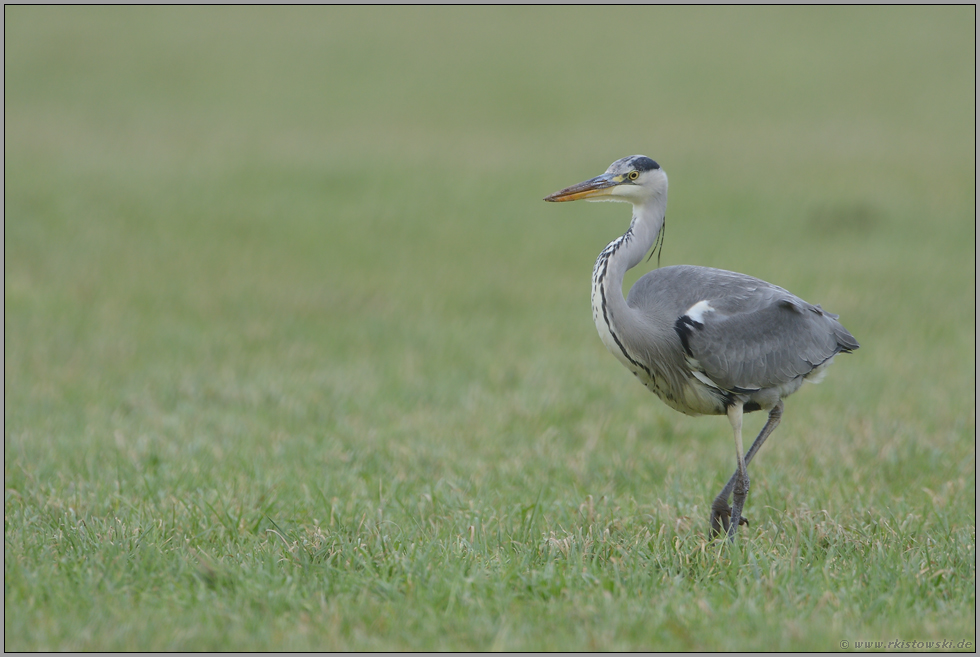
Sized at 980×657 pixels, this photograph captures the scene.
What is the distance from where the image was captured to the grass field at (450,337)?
3924mm

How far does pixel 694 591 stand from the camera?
3975mm

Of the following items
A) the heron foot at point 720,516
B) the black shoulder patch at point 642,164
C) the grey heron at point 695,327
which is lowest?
the heron foot at point 720,516

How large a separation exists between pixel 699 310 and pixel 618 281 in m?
Answer: 0.45

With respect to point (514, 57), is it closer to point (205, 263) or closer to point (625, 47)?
point (625, 47)

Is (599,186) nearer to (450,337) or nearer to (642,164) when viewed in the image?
(642,164)

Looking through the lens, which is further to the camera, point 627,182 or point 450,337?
point 450,337

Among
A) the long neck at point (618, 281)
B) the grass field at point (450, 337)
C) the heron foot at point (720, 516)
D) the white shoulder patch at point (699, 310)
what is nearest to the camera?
the grass field at point (450, 337)

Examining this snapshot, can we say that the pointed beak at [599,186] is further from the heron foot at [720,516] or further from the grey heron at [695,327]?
the heron foot at [720,516]

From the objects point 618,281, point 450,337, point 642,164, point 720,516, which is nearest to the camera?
point 618,281

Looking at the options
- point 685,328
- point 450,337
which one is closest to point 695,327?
point 685,328

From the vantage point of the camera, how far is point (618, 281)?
4.62m

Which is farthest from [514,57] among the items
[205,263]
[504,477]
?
[504,477]

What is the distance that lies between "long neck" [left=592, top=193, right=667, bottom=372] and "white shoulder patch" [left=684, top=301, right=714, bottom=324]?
30 centimetres

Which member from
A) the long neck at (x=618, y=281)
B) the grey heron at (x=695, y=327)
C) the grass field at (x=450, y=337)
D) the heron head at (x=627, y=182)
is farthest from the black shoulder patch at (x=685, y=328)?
the grass field at (x=450, y=337)
